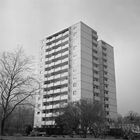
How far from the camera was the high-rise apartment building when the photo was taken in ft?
256

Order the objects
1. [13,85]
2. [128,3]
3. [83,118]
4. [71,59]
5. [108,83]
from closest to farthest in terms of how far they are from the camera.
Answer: [128,3]
[13,85]
[83,118]
[71,59]
[108,83]

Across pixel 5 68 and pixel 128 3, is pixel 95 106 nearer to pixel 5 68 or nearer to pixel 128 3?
pixel 5 68

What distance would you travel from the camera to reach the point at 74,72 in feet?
260

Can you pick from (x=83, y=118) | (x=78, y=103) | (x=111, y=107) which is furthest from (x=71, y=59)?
(x=83, y=118)

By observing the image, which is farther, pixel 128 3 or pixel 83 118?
pixel 83 118

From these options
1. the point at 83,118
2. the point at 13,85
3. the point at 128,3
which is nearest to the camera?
the point at 128,3

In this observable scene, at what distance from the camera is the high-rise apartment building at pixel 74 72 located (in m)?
77.9

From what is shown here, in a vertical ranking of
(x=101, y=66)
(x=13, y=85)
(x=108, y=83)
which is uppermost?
(x=101, y=66)

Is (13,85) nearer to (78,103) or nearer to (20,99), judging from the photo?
(20,99)

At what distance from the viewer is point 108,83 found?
9000 cm

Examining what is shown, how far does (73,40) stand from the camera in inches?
3342

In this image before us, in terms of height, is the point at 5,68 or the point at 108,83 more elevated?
the point at 108,83

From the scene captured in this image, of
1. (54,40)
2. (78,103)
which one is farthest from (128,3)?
(54,40)

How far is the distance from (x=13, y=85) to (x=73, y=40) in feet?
180
